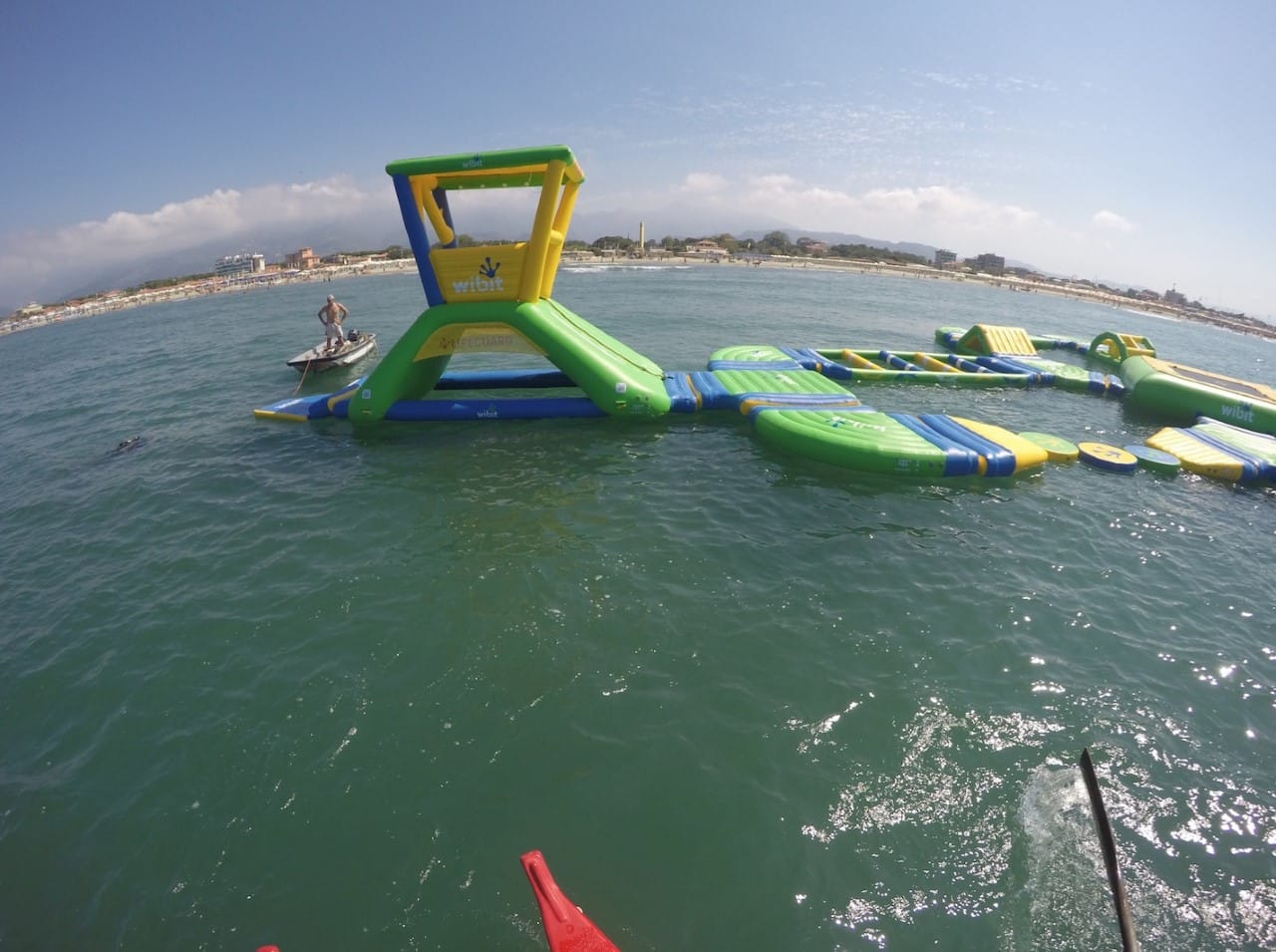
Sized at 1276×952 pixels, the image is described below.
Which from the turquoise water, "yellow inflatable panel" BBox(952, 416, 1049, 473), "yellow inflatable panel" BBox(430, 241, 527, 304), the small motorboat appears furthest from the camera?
the small motorboat

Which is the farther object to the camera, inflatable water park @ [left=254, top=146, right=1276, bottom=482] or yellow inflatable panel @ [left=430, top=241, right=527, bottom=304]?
yellow inflatable panel @ [left=430, top=241, right=527, bottom=304]

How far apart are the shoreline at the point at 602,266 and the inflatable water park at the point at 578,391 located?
193 feet

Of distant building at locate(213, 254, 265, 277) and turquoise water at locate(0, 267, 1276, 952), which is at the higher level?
distant building at locate(213, 254, 265, 277)

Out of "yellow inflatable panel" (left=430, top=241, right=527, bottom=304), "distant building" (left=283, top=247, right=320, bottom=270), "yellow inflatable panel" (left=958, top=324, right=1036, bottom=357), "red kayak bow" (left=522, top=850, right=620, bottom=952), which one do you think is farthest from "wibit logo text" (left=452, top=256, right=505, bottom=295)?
"distant building" (left=283, top=247, right=320, bottom=270)

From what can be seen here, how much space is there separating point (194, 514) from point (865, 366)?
764 inches

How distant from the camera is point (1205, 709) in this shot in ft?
22.4

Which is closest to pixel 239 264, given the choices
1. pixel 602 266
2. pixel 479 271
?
pixel 602 266

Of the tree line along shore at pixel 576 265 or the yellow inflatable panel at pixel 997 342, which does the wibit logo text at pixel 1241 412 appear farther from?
the tree line along shore at pixel 576 265

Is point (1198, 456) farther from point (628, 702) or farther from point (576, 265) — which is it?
point (576, 265)

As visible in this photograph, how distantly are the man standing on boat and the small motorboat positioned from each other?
0.14m

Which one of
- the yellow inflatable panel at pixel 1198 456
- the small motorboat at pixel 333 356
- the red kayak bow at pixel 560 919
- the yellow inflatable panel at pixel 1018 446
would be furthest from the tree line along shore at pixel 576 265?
the red kayak bow at pixel 560 919

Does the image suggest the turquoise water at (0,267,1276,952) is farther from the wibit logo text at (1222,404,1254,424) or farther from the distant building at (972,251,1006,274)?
the distant building at (972,251,1006,274)

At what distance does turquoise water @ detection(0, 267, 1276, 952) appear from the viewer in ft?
15.7

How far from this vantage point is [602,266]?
77.4 meters
